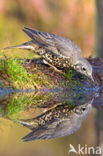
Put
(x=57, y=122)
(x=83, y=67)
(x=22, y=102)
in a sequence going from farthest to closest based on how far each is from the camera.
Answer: (x=83, y=67) → (x=22, y=102) → (x=57, y=122)

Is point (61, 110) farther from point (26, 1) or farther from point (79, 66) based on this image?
point (26, 1)

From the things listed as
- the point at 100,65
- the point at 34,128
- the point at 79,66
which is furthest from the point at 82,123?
the point at 100,65

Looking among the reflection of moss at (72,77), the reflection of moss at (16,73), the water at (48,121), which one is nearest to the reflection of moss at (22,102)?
the water at (48,121)

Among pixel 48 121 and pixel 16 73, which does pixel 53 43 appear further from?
pixel 48 121

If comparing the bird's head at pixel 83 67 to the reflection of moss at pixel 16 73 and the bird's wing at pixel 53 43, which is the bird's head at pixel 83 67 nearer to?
the bird's wing at pixel 53 43

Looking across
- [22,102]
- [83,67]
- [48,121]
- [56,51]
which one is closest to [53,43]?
[56,51]

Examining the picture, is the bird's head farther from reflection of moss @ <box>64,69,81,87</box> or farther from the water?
the water

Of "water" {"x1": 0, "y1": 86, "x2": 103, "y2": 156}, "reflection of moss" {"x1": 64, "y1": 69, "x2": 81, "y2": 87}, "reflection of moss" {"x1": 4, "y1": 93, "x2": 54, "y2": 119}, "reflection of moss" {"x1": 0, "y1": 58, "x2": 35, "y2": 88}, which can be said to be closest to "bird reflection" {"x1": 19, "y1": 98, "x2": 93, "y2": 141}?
"water" {"x1": 0, "y1": 86, "x2": 103, "y2": 156}

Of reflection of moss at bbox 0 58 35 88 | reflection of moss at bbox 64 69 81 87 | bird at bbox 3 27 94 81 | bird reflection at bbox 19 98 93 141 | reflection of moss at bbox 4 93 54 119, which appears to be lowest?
bird reflection at bbox 19 98 93 141
